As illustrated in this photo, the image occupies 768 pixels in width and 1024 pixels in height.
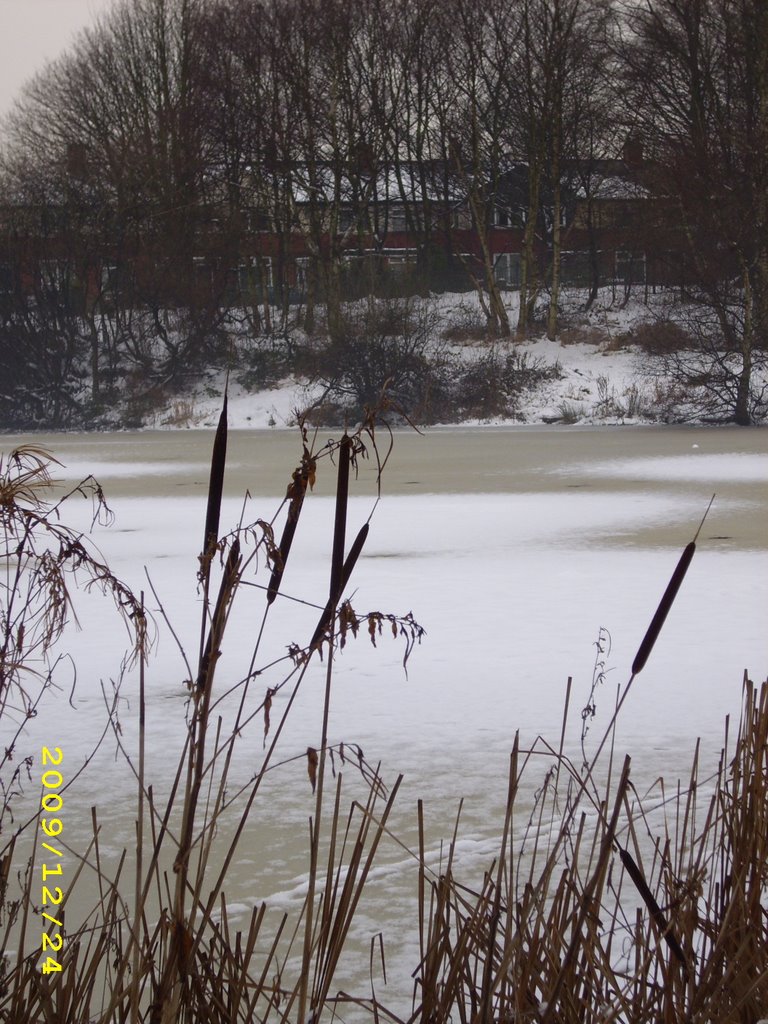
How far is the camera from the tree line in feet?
104

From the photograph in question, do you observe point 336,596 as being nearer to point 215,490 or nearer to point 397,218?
point 215,490

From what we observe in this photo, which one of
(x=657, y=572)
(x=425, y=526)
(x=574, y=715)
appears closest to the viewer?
(x=574, y=715)

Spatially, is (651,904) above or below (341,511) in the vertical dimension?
below

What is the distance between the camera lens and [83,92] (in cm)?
3691

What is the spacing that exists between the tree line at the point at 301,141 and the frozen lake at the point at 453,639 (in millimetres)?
18361

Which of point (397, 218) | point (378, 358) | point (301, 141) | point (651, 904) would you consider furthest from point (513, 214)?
point (651, 904)

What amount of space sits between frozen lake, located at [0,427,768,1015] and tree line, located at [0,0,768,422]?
18361mm

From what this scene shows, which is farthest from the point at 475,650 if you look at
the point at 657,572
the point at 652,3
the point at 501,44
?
the point at 501,44

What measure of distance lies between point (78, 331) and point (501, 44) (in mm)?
12837

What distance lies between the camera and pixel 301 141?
3491 centimetres

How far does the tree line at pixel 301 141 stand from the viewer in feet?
104

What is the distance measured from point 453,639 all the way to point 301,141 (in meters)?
30.1

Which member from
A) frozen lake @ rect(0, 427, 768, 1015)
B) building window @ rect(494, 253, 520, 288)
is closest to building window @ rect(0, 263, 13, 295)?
building window @ rect(494, 253, 520, 288)

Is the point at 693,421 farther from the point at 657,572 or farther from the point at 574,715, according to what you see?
the point at 574,715
